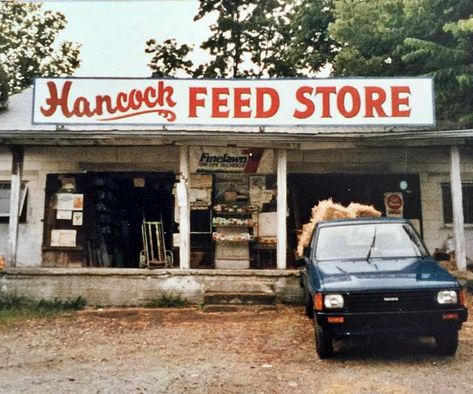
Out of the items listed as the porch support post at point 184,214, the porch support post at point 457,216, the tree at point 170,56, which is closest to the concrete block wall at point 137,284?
the porch support post at point 184,214

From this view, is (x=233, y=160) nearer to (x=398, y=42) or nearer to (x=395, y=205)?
(x=395, y=205)

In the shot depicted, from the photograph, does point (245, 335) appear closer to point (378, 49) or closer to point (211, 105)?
point (211, 105)

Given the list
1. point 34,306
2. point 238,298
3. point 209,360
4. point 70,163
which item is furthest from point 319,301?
point 70,163

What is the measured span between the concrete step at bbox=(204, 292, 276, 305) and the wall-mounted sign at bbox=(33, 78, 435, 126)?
12.1ft

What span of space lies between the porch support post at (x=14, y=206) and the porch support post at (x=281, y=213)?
5.69m

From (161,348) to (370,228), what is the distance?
342cm

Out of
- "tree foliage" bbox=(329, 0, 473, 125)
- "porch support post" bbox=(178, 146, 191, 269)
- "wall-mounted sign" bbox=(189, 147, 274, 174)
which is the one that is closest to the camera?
"porch support post" bbox=(178, 146, 191, 269)

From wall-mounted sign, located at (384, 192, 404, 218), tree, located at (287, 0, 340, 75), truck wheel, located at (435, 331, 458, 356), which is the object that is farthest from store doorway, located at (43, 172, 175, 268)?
tree, located at (287, 0, 340, 75)

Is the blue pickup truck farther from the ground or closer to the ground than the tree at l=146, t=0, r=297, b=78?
closer to the ground

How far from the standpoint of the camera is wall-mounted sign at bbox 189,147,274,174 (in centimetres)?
1109

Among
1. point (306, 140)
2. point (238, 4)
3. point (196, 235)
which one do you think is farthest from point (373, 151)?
point (238, 4)

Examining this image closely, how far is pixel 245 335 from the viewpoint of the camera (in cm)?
730

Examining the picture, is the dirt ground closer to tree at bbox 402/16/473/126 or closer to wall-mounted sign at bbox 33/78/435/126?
wall-mounted sign at bbox 33/78/435/126

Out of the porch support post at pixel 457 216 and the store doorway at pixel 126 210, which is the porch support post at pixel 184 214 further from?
the porch support post at pixel 457 216
